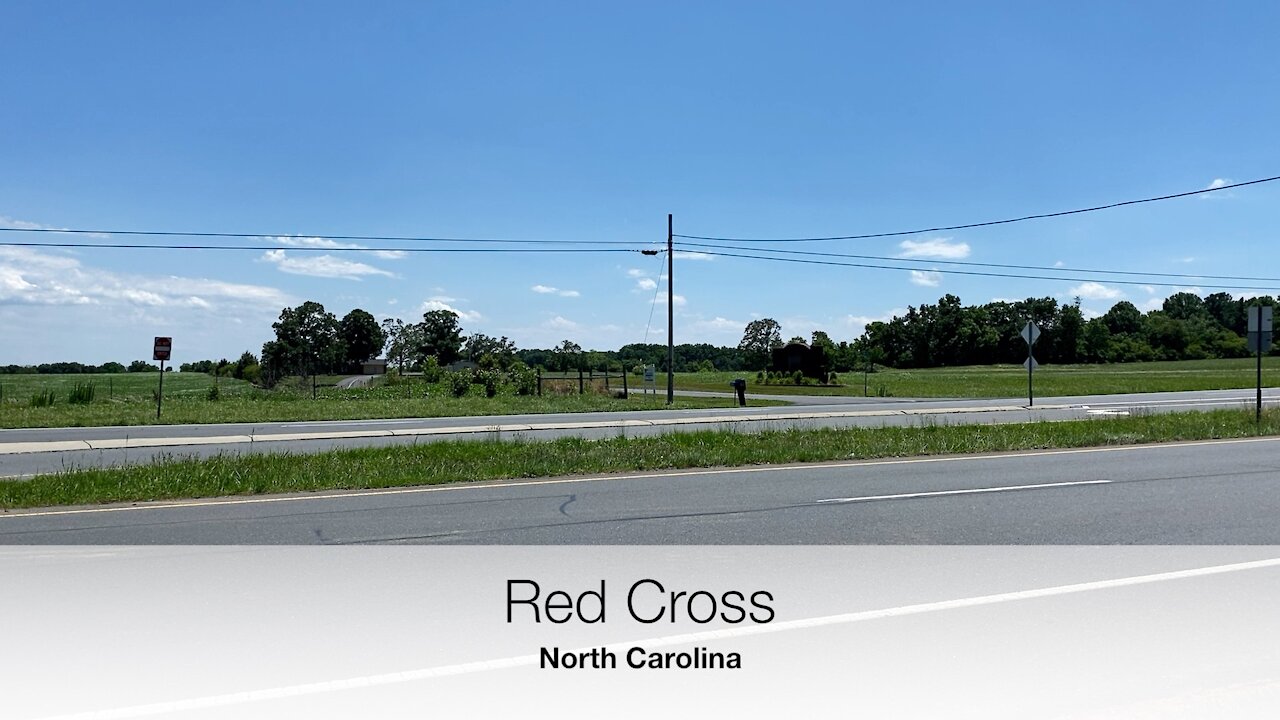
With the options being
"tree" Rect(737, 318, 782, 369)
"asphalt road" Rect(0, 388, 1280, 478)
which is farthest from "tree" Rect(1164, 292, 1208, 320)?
"asphalt road" Rect(0, 388, 1280, 478)

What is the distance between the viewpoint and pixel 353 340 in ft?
411

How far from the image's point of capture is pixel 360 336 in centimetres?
12525

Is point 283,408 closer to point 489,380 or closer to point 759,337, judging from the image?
point 489,380

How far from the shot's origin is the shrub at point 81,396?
33.6 meters

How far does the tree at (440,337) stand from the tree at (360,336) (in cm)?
994

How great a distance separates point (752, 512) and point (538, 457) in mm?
5315

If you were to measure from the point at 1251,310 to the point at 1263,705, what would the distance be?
834 inches

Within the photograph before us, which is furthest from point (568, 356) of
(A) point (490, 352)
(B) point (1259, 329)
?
(B) point (1259, 329)

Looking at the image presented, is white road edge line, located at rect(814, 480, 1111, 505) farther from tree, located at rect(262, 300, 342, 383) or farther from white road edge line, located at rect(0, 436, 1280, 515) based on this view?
tree, located at rect(262, 300, 342, 383)

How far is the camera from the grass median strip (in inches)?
→ 428

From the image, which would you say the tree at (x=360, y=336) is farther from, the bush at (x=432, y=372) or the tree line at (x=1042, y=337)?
the bush at (x=432, y=372)

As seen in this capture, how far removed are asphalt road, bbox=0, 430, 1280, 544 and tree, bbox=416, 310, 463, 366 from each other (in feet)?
345

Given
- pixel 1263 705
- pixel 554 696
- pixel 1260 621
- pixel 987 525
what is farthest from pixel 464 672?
pixel 987 525

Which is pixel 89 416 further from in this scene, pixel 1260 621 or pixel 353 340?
pixel 353 340
